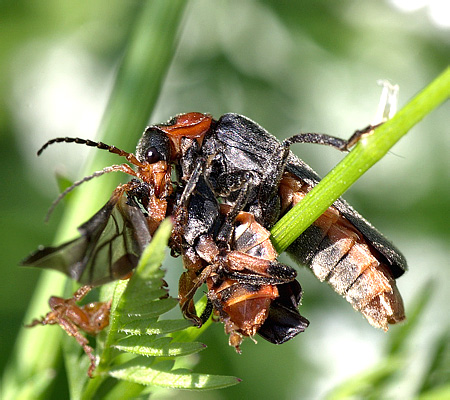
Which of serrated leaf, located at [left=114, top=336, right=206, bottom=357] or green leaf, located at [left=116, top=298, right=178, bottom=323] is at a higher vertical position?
green leaf, located at [left=116, top=298, right=178, bottom=323]

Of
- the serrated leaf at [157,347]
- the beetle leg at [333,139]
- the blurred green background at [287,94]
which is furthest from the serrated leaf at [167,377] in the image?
the blurred green background at [287,94]

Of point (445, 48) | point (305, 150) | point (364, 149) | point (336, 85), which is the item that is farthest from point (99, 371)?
point (445, 48)

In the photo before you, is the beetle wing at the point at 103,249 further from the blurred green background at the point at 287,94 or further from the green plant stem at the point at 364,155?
the blurred green background at the point at 287,94

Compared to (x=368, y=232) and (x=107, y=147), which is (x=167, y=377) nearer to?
(x=107, y=147)

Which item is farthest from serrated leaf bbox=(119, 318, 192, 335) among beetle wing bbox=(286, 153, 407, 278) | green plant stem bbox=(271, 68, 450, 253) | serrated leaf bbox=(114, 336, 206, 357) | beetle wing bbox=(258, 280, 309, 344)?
beetle wing bbox=(286, 153, 407, 278)

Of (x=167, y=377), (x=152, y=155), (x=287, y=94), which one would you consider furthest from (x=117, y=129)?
(x=287, y=94)

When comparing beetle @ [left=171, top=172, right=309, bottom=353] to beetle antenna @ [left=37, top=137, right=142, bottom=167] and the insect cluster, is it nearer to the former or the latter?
the insect cluster

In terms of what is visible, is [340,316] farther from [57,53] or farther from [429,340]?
[57,53]
